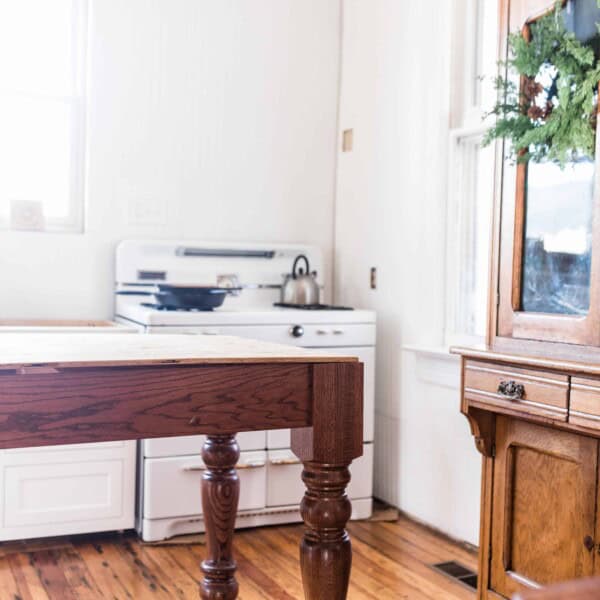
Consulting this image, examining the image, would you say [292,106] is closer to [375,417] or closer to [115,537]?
[375,417]

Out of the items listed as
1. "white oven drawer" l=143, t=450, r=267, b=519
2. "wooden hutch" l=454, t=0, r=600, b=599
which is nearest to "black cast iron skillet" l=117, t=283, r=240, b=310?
"white oven drawer" l=143, t=450, r=267, b=519

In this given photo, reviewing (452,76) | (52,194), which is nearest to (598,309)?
(452,76)

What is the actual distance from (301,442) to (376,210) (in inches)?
91.8

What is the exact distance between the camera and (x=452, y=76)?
3441 millimetres

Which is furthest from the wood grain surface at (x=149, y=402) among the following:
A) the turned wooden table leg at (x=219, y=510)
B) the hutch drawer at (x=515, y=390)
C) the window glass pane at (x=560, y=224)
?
the window glass pane at (x=560, y=224)

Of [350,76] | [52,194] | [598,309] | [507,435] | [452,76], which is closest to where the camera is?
[598,309]

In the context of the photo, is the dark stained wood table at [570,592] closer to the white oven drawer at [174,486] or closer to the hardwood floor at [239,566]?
the hardwood floor at [239,566]

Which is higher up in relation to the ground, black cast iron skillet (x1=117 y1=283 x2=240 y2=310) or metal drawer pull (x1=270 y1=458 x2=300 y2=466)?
black cast iron skillet (x1=117 y1=283 x2=240 y2=310)

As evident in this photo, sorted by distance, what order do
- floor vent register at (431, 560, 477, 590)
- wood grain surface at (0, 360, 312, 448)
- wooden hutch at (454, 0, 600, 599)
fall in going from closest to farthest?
wood grain surface at (0, 360, 312, 448) < wooden hutch at (454, 0, 600, 599) < floor vent register at (431, 560, 477, 590)

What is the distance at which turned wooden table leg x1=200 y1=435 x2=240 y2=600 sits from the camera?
2217 millimetres

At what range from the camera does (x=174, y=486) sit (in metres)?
3.29

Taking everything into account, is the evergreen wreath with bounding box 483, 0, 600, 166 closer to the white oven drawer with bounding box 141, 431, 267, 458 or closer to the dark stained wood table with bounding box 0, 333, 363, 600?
the dark stained wood table with bounding box 0, 333, 363, 600

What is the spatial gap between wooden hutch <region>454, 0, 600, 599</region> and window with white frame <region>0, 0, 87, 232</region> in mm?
2226

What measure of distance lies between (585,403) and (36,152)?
2854 millimetres
